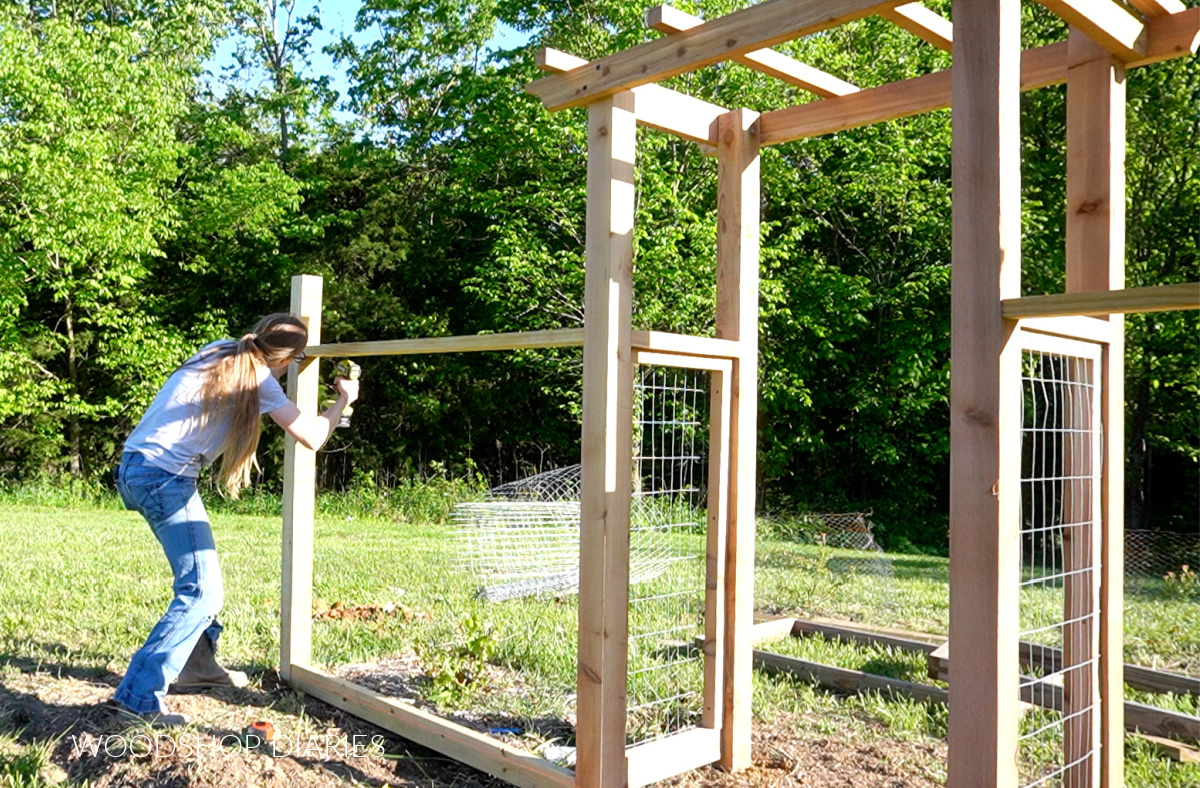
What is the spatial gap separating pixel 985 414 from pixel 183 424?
113 inches

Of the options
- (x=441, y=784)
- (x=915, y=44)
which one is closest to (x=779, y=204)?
(x=915, y=44)

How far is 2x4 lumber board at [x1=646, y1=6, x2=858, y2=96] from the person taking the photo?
294 centimetres

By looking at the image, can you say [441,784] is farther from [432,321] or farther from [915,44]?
[915,44]

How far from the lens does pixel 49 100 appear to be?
45.0 ft

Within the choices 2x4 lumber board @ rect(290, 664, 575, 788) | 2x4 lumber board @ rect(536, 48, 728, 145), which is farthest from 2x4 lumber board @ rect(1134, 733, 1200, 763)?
2x4 lumber board @ rect(536, 48, 728, 145)

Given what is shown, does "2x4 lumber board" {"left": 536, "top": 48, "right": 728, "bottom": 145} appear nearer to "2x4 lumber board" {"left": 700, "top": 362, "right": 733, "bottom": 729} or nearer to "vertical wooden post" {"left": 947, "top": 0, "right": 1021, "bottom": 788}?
"2x4 lumber board" {"left": 700, "top": 362, "right": 733, "bottom": 729}

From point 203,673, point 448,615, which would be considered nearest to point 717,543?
point 203,673

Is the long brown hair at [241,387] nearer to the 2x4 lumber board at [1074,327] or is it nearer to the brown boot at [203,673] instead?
the brown boot at [203,673]

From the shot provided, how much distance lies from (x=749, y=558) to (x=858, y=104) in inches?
63.8

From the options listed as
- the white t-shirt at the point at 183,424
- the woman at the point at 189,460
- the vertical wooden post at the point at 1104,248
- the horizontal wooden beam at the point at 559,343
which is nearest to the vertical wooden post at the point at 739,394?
the horizontal wooden beam at the point at 559,343

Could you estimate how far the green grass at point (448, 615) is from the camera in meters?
4.28

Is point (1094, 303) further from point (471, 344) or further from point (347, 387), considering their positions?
point (347, 387)

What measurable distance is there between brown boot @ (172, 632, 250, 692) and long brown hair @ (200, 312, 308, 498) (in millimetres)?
768

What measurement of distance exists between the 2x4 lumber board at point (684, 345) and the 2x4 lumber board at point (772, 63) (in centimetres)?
87
